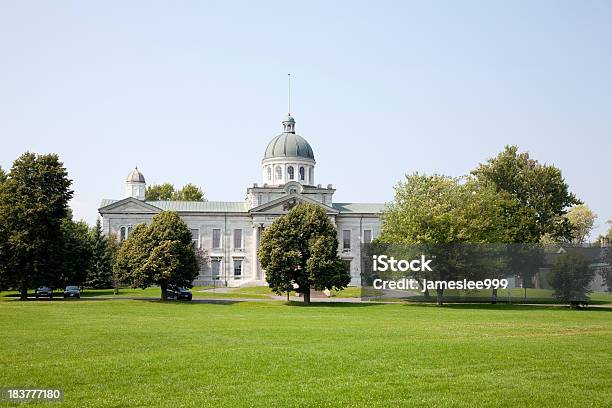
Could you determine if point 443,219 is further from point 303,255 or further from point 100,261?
point 100,261

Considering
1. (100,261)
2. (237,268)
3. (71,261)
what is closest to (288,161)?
(237,268)

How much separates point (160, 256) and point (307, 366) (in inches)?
1684

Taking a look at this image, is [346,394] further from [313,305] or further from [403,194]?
[403,194]

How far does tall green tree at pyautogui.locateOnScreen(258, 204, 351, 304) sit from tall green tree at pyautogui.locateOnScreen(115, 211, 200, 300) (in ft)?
21.4

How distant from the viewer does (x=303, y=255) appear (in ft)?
199

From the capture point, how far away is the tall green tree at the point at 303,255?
59.5 meters

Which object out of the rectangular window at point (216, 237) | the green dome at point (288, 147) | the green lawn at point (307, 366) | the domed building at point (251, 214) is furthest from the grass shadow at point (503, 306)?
the rectangular window at point (216, 237)

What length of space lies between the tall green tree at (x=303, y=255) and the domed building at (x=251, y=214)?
3253cm

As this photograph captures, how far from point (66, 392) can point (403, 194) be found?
169 feet

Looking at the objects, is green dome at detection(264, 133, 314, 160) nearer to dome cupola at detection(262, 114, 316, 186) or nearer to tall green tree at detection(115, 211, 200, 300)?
dome cupola at detection(262, 114, 316, 186)

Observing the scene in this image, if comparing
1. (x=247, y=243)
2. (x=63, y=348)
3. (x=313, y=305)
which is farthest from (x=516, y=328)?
(x=247, y=243)

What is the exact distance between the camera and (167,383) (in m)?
16.2

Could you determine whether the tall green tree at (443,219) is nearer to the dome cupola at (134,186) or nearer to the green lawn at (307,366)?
the green lawn at (307,366)

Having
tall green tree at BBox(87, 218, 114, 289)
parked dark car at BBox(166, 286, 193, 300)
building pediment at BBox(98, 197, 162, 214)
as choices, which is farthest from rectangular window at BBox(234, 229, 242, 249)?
parked dark car at BBox(166, 286, 193, 300)
